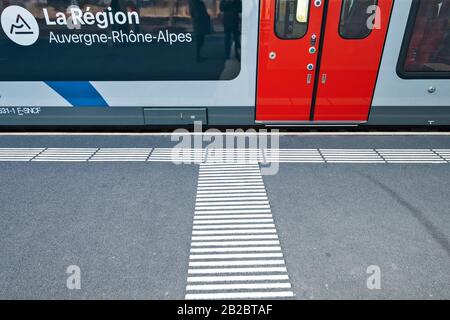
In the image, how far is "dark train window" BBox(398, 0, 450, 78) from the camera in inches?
152

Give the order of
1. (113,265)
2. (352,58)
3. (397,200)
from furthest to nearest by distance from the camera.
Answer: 1. (352,58)
2. (397,200)
3. (113,265)

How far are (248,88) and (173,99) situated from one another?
118cm

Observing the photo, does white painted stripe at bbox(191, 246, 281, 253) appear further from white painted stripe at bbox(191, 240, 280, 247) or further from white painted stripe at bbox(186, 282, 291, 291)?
white painted stripe at bbox(186, 282, 291, 291)

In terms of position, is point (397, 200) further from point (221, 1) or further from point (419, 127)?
point (221, 1)

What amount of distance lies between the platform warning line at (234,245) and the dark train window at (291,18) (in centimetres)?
216

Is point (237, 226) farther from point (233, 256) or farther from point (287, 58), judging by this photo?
point (287, 58)

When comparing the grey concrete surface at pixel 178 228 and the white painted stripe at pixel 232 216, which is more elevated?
the grey concrete surface at pixel 178 228

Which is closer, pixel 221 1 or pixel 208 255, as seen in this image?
pixel 208 255

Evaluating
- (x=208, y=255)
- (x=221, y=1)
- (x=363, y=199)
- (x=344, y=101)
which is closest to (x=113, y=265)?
(x=208, y=255)

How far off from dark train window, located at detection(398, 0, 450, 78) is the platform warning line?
2.93 m

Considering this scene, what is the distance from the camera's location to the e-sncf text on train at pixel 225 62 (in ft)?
12.7

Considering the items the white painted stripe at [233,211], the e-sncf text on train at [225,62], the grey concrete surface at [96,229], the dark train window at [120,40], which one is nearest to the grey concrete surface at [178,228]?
the grey concrete surface at [96,229]

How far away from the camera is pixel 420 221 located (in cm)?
274

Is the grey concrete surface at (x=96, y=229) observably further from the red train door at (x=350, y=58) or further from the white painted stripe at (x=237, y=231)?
the red train door at (x=350, y=58)
